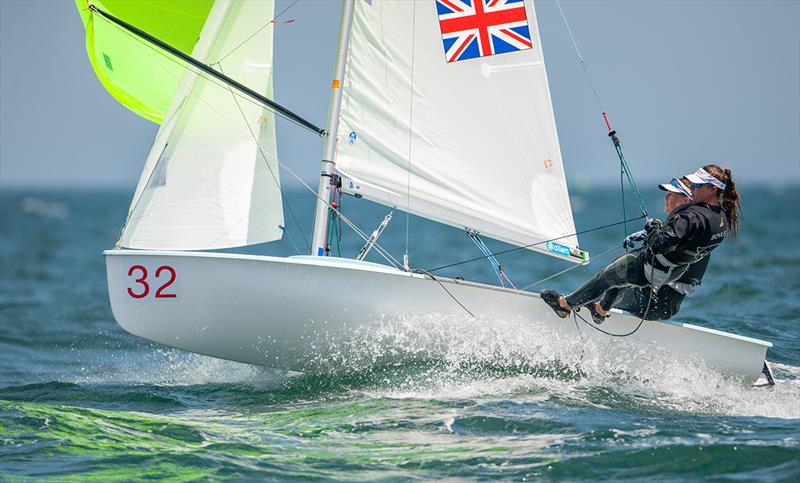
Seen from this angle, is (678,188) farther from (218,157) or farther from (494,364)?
(218,157)

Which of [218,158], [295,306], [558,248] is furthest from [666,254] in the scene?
[218,158]

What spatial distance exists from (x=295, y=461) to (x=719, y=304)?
295 inches

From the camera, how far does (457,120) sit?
6770mm

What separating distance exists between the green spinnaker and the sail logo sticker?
2832mm

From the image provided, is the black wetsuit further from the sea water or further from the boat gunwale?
the sea water

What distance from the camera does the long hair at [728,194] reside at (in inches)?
237

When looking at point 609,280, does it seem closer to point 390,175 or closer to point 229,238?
point 390,175

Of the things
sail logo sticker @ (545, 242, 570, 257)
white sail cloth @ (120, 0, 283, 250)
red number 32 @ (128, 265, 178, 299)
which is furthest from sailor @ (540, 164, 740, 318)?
red number 32 @ (128, 265, 178, 299)

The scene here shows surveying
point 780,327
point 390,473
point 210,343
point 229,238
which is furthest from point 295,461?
point 780,327

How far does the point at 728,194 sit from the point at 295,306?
2.71 meters

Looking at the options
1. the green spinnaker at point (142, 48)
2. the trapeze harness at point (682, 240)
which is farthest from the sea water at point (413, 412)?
the green spinnaker at point (142, 48)

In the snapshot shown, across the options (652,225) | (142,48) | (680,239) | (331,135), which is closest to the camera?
(680,239)

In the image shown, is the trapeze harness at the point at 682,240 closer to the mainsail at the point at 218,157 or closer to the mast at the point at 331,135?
the mast at the point at 331,135

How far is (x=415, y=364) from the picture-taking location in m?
6.58
